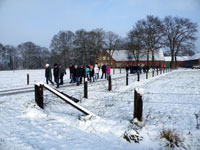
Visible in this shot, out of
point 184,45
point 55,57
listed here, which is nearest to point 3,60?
point 55,57

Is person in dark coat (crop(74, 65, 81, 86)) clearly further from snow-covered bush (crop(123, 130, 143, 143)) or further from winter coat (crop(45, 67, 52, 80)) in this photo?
snow-covered bush (crop(123, 130, 143, 143))

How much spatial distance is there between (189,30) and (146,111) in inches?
1812

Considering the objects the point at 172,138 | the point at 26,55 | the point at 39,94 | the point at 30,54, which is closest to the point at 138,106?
the point at 172,138

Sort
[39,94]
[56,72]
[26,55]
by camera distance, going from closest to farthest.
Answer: [39,94], [56,72], [26,55]

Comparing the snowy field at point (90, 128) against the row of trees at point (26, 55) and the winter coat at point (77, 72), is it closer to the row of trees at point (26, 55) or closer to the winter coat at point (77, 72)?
the winter coat at point (77, 72)

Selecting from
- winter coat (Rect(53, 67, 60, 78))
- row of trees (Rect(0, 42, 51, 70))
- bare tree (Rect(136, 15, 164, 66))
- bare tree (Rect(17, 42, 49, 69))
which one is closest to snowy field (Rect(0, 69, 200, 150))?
winter coat (Rect(53, 67, 60, 78))

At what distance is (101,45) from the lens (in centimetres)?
5706

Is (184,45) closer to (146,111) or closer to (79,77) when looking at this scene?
(79,77)

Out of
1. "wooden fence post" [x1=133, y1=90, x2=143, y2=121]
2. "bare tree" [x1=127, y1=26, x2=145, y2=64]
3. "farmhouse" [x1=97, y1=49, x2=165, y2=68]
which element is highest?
"bare tree" [x1=127, y1=26, x2=145, y2=64]

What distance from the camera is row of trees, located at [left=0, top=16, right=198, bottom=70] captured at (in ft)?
134

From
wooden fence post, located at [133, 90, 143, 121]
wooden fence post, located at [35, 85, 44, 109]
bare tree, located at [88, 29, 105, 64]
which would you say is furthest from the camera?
bare tree, located at [88, 29, 105, 64]

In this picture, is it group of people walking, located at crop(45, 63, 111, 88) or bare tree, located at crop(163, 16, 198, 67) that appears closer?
group of people walking, located at crop(45, 63, 111, 88)

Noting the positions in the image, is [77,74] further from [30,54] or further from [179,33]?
[30,54]

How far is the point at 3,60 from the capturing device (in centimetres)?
7919
